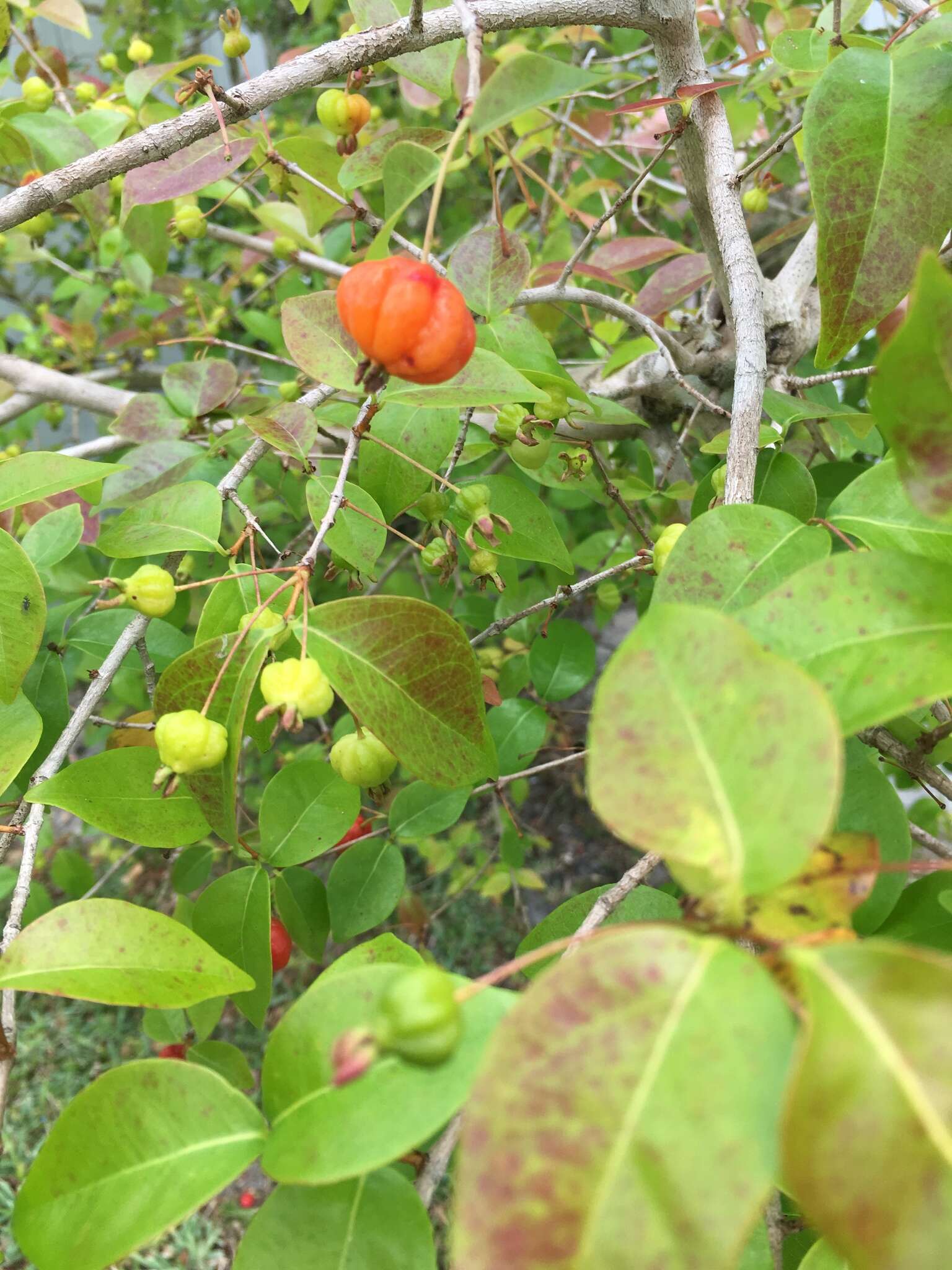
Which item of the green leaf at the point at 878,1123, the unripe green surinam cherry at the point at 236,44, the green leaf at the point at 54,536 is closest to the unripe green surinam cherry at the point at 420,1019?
the green leaf at the point at 878,1123

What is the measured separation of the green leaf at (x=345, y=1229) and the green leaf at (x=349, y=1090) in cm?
5

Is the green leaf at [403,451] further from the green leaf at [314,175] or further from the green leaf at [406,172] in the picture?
the green leaf at [314,175]

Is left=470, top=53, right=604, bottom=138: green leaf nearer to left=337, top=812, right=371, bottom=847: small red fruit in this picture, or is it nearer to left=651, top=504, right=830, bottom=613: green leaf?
left=651, top=504, right=830, bottom=613: green leaf

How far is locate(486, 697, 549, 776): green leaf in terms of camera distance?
112cm

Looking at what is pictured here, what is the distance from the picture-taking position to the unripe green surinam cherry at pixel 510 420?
2.80ft

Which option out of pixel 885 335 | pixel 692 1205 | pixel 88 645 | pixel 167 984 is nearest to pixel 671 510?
pixel 885 335

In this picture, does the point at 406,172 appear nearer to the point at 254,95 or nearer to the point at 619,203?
the point at 254,95

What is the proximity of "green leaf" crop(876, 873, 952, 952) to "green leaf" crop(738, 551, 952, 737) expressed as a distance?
0.34 metres

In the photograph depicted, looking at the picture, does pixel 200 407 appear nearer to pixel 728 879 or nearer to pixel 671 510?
pixel 671 510

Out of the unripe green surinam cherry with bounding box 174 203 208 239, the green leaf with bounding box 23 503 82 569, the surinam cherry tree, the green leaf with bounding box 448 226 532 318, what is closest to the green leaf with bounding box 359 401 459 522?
the surinam cherry tree

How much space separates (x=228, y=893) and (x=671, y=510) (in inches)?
36.6

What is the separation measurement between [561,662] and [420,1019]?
2.97ft

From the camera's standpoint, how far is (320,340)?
0.74 m

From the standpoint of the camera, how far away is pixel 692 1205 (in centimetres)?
28
